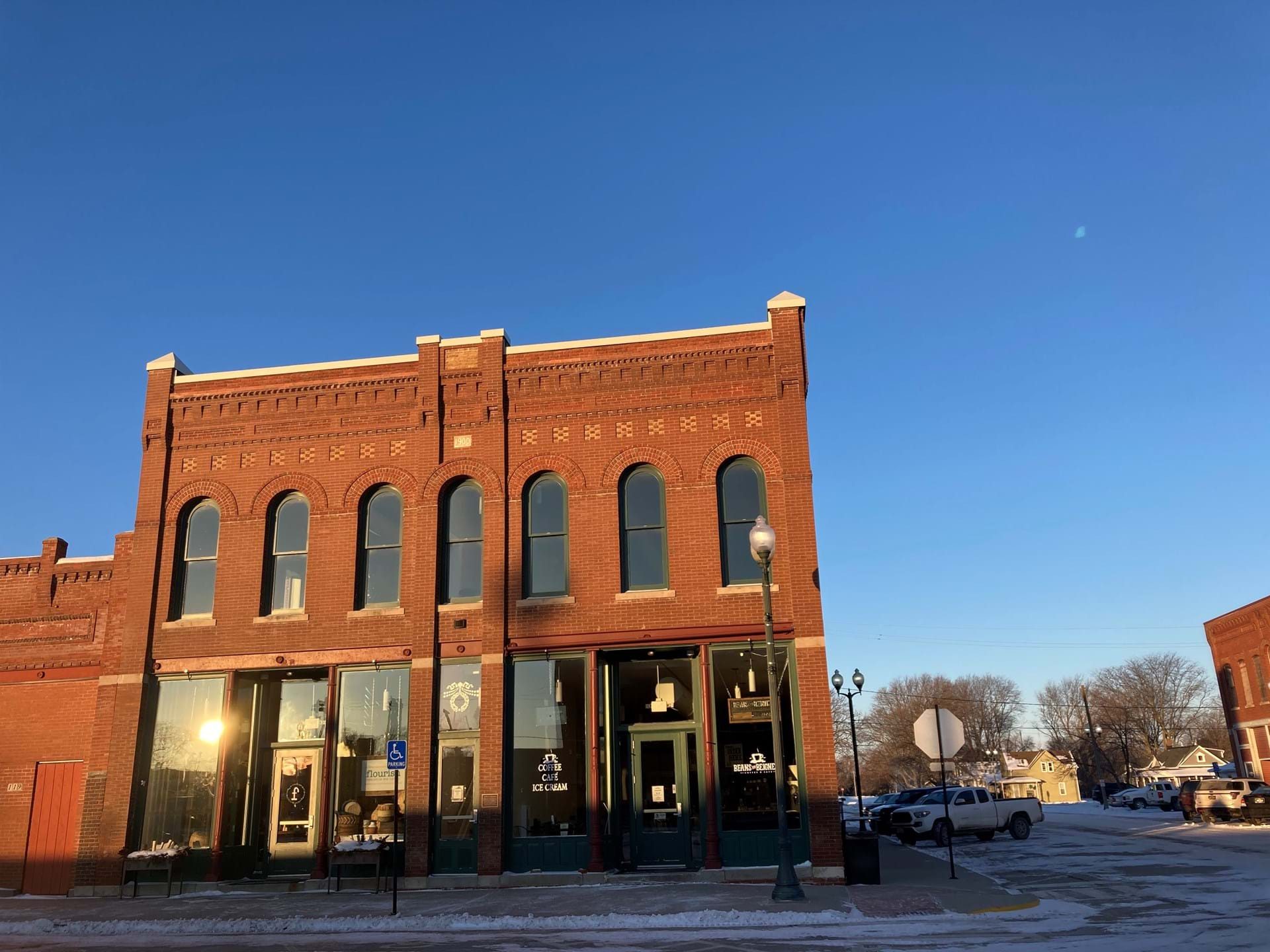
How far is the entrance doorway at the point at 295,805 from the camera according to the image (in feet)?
64.1

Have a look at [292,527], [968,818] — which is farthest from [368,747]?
[968,818]

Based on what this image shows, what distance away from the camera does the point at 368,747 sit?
64.4 feet

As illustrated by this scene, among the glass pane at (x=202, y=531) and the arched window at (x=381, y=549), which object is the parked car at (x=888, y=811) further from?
the glass pane at (x=202, y=531)

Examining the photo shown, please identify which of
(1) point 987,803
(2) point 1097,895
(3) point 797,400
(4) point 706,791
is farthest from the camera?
(1) point 987,803

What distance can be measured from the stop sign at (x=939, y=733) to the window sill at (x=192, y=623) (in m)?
14.1

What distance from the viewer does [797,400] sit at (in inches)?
788

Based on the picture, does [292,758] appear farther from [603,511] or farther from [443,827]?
[603,511]

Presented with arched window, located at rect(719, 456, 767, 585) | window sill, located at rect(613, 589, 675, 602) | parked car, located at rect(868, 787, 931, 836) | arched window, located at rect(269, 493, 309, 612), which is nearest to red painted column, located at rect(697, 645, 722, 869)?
window sill, located at rect(613, 589, 675, 602)

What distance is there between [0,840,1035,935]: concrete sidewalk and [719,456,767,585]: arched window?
5.65 m

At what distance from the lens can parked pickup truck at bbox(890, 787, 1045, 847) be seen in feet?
107

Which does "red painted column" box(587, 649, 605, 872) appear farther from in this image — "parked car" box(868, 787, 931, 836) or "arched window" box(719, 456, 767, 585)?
"parked car" box(868, 787, 931, 836)

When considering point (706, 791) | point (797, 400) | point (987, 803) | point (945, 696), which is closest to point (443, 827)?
point (706, 791)

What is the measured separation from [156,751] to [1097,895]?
17.6 meters

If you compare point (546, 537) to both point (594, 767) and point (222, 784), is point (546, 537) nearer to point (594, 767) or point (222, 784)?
point (594, 767)
